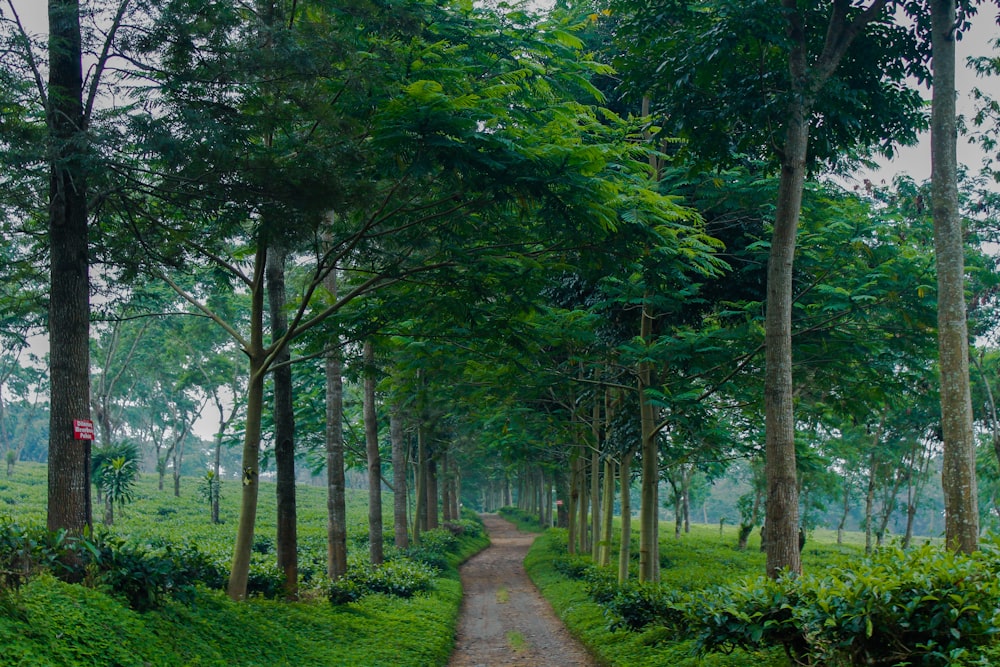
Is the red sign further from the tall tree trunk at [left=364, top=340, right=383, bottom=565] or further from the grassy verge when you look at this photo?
the tall tree trunk at [left=364, top=340, right=383, bottom=565]

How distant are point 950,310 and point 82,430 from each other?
391 inches

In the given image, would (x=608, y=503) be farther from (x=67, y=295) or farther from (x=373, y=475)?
(x=67, y=295)

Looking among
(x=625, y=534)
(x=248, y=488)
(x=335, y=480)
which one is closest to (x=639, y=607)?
(x=625, y=534)

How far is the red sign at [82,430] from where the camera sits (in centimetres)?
816

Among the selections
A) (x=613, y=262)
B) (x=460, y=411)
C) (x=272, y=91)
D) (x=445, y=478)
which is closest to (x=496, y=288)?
(x=613, y=262)

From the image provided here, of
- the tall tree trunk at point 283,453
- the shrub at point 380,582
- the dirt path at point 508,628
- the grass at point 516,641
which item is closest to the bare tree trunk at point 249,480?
the tall tree trunk at point 283,453

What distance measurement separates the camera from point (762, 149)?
1082 centimetres

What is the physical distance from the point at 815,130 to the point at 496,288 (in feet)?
15.0

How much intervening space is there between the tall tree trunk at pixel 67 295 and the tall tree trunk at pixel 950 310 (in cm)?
948

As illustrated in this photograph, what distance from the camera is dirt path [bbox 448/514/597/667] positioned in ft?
38.7

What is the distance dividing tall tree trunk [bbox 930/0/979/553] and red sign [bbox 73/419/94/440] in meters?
9.50

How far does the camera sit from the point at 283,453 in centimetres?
1244

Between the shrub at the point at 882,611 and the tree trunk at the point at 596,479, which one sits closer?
the shrub at the point at 882,611

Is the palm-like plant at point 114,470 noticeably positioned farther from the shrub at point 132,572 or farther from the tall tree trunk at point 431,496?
the shrub at point 132,572
